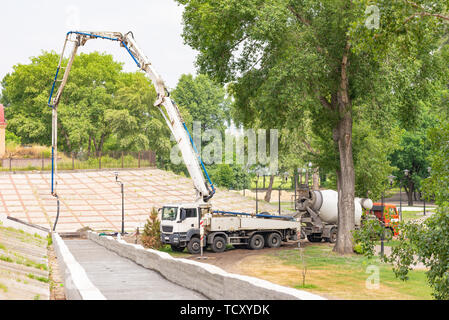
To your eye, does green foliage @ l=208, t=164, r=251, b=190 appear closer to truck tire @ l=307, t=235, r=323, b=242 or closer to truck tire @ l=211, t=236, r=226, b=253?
truck tire @ l=307, t=235, r=323, b=242

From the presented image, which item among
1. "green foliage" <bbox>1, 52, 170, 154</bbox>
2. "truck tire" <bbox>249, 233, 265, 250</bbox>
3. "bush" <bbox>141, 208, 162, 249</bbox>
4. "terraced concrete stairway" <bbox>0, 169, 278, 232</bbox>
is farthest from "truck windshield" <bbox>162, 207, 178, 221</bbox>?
"green foliage" <bbox>1, 52, 170, 154</bbox>

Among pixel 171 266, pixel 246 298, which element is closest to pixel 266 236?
pixel 171 266

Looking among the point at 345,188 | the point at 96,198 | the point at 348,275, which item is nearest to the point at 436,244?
the point at 348,275

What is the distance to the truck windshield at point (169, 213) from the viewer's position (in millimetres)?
29797

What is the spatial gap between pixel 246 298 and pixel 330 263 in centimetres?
1781

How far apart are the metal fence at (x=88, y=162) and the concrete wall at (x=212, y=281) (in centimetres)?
4773

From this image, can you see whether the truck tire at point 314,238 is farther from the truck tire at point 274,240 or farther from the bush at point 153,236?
the bush at point 153,236

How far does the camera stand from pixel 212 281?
1171cm

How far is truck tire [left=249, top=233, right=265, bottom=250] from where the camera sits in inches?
1256

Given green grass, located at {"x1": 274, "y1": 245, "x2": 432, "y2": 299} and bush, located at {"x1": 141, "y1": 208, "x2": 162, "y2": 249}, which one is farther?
bush, located at {"x1": 141, "y1": 208, "x2": 162, "y2": 249}

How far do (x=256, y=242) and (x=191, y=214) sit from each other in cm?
491

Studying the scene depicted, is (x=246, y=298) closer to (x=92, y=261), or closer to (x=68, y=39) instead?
(x=92, y=261)

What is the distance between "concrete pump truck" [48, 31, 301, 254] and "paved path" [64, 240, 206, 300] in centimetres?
810

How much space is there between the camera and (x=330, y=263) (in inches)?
1049
